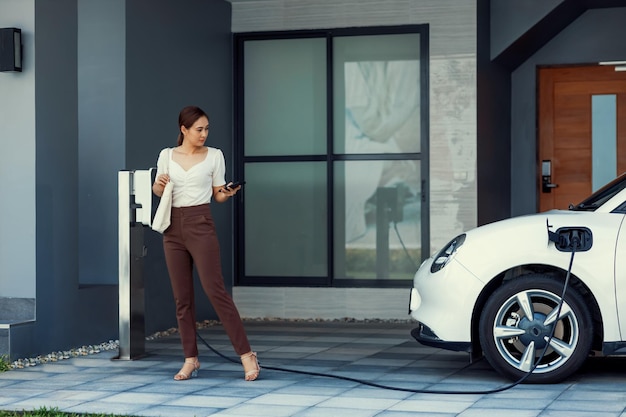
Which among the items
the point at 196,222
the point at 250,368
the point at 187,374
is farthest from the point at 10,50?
the point at 250,368

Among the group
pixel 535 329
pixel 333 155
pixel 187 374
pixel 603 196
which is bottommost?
pixel 187 374

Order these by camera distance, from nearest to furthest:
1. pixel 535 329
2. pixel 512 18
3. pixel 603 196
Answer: pixel 535 329 → pixel 603 196 → pixel 512 18

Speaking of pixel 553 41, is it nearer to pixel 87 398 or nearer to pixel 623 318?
pixel 623 318

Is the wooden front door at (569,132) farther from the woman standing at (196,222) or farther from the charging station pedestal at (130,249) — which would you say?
the woman standing at (196,222)

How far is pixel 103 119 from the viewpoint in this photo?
8719mm

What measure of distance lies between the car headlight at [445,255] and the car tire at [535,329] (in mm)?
377

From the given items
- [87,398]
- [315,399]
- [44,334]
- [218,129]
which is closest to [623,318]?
[315,399]

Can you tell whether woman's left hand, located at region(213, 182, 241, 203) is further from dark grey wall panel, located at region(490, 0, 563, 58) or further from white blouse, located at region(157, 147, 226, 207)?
dark grey wall panel, located at region(490, 0, 563, 58)

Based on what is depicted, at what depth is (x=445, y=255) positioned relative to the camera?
653 centimetres

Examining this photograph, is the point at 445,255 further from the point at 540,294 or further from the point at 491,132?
the point at 491,132

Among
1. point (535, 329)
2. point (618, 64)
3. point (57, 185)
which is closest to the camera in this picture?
point (535, 329)

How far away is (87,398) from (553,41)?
7.18 m

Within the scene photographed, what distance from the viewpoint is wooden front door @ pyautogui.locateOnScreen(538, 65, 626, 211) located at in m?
11.6

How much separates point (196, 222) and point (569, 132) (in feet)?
20.7
